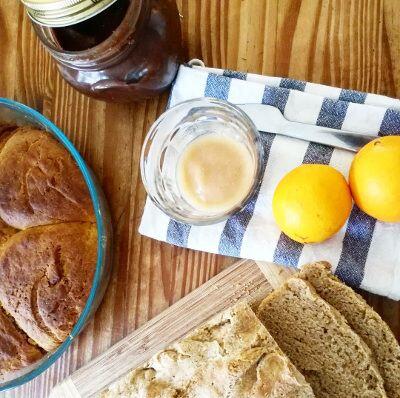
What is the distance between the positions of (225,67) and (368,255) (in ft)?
1.53

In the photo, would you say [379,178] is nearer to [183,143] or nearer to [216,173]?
[216,173]

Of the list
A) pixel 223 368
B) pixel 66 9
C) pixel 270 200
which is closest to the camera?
pixel 66 9

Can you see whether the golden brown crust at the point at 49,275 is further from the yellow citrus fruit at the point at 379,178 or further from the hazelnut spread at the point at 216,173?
the yellow citrus fruit at the point at 379,178

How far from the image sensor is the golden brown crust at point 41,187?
1.32 meters

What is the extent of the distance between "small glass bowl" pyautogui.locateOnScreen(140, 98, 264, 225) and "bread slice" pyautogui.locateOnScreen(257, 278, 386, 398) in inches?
7.9

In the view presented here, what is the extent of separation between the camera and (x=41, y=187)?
1316 millimetres

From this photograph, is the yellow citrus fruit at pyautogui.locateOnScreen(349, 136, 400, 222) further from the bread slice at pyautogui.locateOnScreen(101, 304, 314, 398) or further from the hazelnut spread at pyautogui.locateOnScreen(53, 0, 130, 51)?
the hazelnut spread at pyautogui.locateOnScreen(53, 0, 130, 51)

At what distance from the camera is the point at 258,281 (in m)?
1.36

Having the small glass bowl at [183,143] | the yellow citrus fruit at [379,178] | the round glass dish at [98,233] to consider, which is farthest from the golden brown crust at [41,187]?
the yellow citrus fruit at [379,178]

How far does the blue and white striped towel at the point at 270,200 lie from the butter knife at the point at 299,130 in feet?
0.06

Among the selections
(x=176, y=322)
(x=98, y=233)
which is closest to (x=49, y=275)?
(x=98, y=233)

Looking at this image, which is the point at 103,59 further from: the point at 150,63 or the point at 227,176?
the point at 227,176

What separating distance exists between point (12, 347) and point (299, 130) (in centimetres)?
Result: 69

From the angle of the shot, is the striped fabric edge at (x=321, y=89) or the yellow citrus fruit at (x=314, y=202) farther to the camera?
the striped fabric edge at (x=321, y=89)
